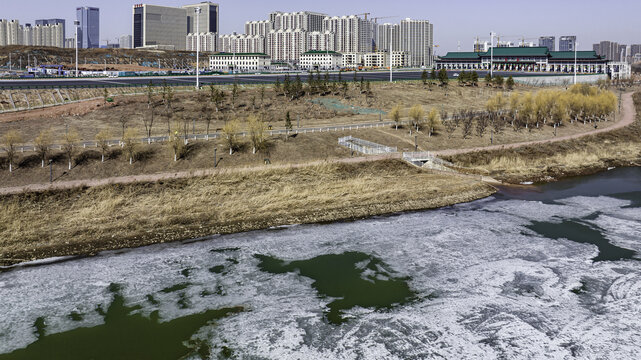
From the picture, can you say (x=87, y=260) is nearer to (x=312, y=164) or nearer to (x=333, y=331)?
(x=333, y=331)

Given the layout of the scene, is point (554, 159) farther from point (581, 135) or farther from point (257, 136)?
point (257, 136)

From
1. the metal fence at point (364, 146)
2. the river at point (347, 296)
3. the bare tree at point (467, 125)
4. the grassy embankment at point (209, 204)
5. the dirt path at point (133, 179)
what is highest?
the bare tree at point (467, 125)

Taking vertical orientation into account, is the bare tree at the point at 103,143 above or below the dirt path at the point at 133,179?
above

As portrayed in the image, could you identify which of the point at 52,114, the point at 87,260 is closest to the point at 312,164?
the point at 87,260

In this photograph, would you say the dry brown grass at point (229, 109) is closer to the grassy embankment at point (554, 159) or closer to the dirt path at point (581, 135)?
the dirt path at point (581, 135)

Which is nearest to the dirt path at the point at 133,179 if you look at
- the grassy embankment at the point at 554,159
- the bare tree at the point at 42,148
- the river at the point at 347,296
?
the bare tree at the point at 42,148

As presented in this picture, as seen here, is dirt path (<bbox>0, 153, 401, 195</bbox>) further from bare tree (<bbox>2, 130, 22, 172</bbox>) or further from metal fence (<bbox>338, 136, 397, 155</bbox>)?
bare tree (<bbox>2, 130, 22, 172</bbox>)
